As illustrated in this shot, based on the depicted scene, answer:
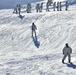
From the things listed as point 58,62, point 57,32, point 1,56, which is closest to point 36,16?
point 57,32

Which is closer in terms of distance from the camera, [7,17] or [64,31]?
[64,31]

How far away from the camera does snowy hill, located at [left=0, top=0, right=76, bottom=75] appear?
28.4m

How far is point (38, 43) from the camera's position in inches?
1478

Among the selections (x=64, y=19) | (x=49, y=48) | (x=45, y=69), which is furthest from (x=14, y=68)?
(x=64, y=19)

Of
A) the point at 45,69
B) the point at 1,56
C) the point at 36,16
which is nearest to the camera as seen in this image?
the point at 45,69

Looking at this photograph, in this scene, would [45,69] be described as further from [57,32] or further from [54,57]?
[57,32]

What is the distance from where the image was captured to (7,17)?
49.5 metres

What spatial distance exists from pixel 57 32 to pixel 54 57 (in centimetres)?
871

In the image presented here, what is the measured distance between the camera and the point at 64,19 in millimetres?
43844

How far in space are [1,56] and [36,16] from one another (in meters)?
14.5

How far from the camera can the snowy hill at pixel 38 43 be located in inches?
1119

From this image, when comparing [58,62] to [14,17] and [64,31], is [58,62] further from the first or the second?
[14,17]

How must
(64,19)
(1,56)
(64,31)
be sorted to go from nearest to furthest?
(1,56)
(64,31)
(64,19)

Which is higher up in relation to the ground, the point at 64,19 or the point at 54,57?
the point at 64,19
